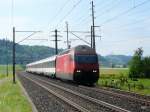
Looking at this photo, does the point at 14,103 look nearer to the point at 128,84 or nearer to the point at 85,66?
the point at 128,84

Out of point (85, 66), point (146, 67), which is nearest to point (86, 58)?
point (85, 66)

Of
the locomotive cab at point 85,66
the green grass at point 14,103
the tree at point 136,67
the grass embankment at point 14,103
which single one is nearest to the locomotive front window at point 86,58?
the locomotive cab at point 85,66

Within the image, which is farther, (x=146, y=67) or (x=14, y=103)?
(x=146, y=67)

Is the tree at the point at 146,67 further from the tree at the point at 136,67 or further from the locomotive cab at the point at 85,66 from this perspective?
the locomotive cab at the point at 85,66

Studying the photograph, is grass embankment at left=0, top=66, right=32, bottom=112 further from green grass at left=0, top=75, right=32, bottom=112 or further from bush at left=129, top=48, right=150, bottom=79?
bush at left=129, top=48, right=150, bottom=79

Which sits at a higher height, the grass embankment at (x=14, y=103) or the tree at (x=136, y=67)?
the tree at (x=136, y=67)

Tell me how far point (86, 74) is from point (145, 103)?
18.4 meters

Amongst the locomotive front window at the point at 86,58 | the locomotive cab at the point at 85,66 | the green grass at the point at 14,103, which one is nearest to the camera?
the green grass at the point at 14,103

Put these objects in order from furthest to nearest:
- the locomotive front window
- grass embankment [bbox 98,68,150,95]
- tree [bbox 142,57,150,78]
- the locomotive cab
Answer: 1. tree [bbox 142,57,150,78]
2. the locomotive front window
3. the locomotive cab
4. grass embankment [bbox 98,68,150,95]

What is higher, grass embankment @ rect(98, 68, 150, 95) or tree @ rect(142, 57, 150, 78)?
tree @ rect(142, 57, 150, 78)

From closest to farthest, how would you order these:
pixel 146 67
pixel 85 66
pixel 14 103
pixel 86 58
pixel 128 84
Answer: pixel 14 103 → pixel 128 84 → pixel 85 66 → pixel 86 58 → pixel 146 67

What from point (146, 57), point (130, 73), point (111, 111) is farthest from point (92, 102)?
point (146, 57)

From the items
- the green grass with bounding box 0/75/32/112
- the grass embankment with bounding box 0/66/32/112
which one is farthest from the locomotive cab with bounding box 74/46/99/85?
the green grass with bounding box 0/75/32/112

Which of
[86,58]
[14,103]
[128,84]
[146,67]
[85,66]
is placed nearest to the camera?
[14,103]
